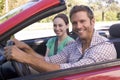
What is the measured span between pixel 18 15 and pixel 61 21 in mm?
1954

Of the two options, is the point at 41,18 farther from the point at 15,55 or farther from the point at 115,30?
the point at 115,30

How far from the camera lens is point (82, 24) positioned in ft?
8.81

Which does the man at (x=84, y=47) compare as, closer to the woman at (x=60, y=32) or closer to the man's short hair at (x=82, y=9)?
the man's short hair at (x=82, y=9)

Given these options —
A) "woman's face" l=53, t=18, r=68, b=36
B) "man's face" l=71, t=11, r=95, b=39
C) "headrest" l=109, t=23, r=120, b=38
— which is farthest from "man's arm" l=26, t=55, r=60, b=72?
"woman's face" l=53, t=18, r=68, b=36

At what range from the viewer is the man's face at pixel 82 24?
8.81ft

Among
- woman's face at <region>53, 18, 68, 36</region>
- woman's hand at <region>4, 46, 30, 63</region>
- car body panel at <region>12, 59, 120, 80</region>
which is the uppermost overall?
woman's face at <region>53, 18, 68, 36</region>

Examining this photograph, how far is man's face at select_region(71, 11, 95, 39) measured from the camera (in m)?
2.69

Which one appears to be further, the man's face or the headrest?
the headrest

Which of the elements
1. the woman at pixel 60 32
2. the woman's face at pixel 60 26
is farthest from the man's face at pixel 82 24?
the woman's face at pixel 60 26

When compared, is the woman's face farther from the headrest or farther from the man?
the man

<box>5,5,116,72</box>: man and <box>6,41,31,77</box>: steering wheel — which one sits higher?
<box>5,5,116,72</box>: man

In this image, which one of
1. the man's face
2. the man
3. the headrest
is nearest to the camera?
the man

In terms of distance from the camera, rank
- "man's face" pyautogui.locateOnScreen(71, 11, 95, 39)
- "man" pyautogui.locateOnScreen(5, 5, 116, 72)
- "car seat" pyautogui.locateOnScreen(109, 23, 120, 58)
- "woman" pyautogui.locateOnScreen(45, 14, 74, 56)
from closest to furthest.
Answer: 1. "man" pyautogui.locateOnScreen(5, 5, 116, 72)
2. "man's face" pyautogui.locateOnScreen(71, 11, 95, 39)
3. "car seat" pyautogui.locateOnScreen(109, 23, 120, 58)
4. "woman" pyautogui.locateOnScreen(45, 14, 74, 56)

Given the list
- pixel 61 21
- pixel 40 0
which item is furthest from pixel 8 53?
pixel 61 21
